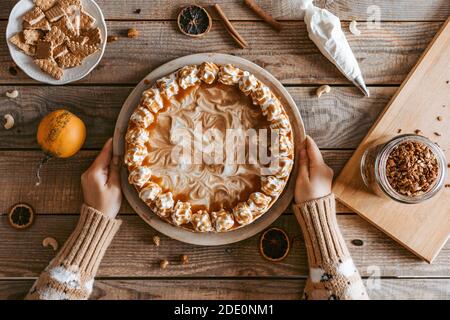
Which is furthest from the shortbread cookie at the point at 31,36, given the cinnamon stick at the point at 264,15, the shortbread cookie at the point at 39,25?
the cinnamon stick at the point at 264,15

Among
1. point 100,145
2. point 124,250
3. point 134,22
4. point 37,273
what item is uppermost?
point 134,22

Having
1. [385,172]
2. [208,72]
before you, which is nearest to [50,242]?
[208,72]

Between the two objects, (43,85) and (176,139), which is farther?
(43,85)

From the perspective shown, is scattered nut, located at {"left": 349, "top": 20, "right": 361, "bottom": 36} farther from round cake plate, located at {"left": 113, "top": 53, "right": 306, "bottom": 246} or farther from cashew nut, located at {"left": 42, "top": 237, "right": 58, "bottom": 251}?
cashew nut, located at {"left": 42, "top": 237, "right": 58, "bottom": 251}

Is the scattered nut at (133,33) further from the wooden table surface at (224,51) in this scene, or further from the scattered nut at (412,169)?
the scattered nut at (412,169)

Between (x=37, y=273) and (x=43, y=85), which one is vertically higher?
(x=43, y=85)

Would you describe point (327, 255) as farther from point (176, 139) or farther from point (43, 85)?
point (43, 85)

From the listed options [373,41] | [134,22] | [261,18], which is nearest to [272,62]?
[261,18]
